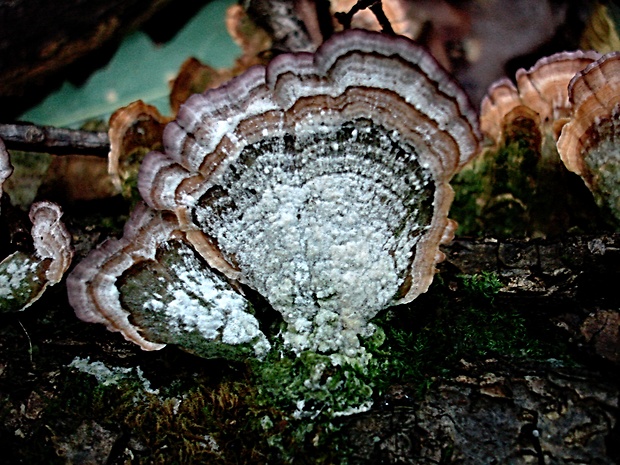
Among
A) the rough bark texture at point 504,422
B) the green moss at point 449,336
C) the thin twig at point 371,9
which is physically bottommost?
the rough bark texture at point 504,422

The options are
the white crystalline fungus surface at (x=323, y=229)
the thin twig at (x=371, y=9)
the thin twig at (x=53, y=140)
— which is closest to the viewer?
the white crystalline fungus surface at (x=323, y=229)

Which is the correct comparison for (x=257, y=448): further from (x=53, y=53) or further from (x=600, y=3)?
(x=600, y=3)

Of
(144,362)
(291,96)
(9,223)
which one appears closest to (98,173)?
(9,223)

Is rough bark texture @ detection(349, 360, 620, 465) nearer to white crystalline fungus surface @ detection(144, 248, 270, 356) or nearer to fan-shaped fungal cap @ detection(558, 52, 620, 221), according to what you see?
white crystalline fungus surface @ detection(144, 248, 270, 356)

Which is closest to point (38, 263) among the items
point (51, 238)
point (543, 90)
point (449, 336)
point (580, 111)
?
point (51, 238)

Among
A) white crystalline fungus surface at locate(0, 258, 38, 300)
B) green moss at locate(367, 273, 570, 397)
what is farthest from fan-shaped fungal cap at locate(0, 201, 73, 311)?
green moss at locate(367, 273, 570, 397)

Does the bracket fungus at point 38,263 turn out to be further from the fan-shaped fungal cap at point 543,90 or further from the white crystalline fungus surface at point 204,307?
the fan-shaped fungal cap at point 543,90

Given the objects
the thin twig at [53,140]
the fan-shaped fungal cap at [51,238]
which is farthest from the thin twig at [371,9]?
the fan-shaped fungal cap at [51,238]

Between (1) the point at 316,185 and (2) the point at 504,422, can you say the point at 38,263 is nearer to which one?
(1) the point at 316,185
